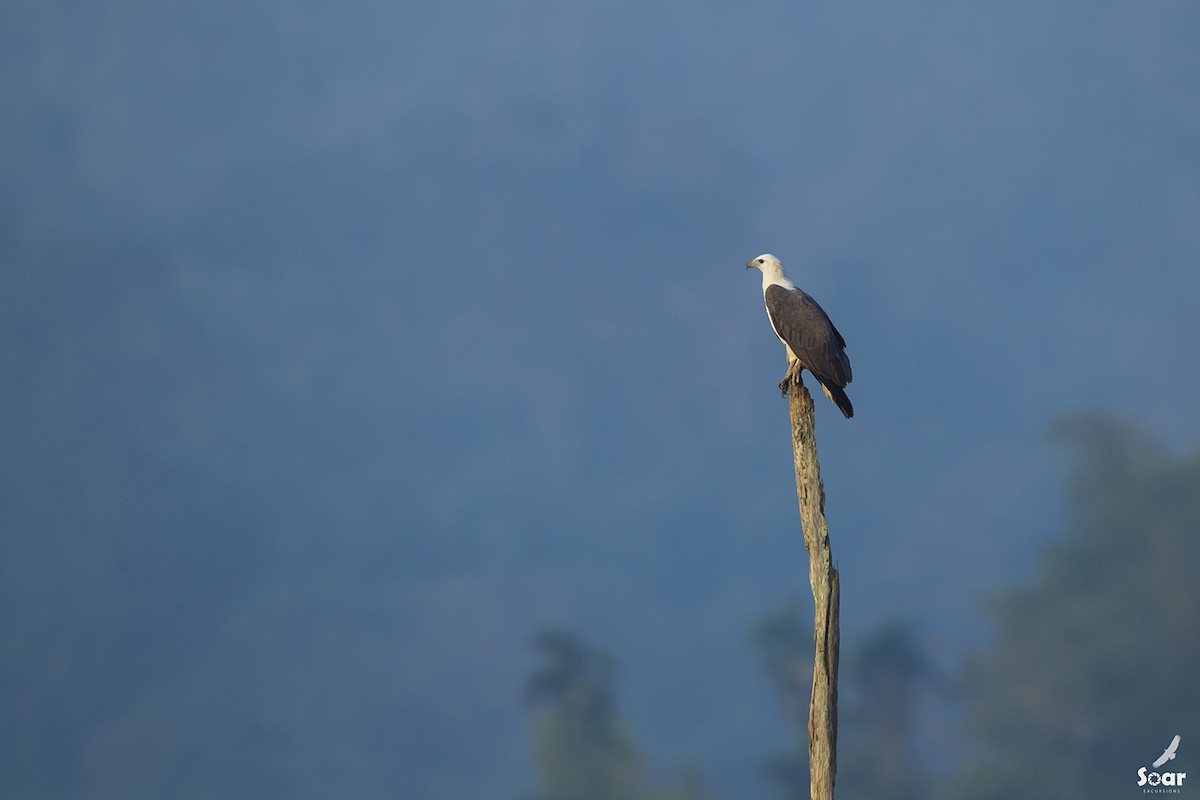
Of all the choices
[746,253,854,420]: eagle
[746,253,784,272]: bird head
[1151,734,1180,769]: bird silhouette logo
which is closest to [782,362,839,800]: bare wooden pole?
[746,253,854,420]: eagle

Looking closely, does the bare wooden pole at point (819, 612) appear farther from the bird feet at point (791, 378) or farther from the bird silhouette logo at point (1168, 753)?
the bird silhouette logo at point (1168, 753)

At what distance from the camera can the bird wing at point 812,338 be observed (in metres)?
11.9

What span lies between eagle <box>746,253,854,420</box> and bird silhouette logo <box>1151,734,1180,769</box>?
3155 cm

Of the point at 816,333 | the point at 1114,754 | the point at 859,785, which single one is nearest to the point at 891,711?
the point at 859,785

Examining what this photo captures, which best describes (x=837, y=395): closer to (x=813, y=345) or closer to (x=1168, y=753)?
(x=813, y=345)

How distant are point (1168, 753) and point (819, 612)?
107 ft

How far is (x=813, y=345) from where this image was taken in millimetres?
12047

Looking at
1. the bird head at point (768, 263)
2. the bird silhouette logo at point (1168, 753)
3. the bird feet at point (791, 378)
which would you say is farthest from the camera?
the bird silhouette logo at point (1168, 753)

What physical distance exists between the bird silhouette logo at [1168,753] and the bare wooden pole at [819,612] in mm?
32344

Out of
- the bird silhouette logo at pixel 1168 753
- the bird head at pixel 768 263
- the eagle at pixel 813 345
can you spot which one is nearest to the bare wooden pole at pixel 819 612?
the eagle at pixel 813 345

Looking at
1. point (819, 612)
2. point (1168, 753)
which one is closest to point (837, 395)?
point (819, 612)

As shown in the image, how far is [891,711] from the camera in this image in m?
42.5

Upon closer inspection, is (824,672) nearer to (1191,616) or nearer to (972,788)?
(972,788)

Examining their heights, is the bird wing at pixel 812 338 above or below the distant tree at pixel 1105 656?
below
